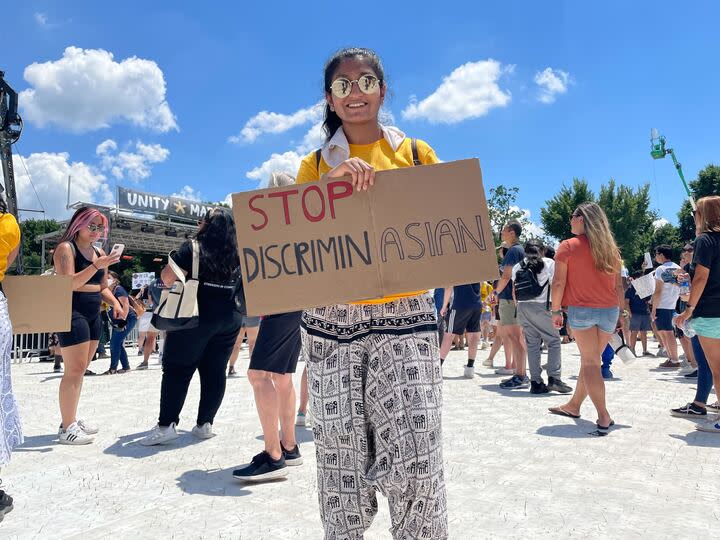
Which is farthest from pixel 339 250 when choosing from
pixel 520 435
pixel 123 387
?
pixel 123 387

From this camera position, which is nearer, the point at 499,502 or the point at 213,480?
the point at 499,502

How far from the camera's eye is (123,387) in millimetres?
7660

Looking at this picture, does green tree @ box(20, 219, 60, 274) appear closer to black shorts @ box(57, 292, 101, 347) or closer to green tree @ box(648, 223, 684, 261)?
black shorts @ box(57, 292, 101, 347)

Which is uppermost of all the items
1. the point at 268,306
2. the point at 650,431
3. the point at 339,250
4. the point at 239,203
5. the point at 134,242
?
the point at 134,242

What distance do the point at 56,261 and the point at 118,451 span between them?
165 cm

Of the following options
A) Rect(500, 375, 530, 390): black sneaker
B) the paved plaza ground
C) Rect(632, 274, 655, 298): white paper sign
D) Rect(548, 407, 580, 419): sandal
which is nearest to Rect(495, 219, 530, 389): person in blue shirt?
Rect(500, 375, 530, 390): black sneaker

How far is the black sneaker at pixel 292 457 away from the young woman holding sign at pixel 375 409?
1.80 m

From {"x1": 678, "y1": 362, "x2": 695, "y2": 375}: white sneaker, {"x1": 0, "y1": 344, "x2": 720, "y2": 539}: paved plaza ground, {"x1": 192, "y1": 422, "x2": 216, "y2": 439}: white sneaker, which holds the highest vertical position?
{"x1": 192, "y1": 422, "x2": 216, "y2": 439}: white sneaker

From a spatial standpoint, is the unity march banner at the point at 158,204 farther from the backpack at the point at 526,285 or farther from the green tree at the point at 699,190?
the green tree at the point at 699,190

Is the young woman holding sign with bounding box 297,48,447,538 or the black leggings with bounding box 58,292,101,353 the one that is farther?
the black leggings with bounding box 58,292,101,353

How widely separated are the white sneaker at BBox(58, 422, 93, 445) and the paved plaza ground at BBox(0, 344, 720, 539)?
0.08 metres

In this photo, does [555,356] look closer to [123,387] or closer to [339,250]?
[339,250]

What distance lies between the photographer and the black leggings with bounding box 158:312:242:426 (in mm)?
4242

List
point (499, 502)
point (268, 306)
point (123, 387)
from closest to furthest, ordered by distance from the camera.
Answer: point (268, 306) < point (499, 502) < point (123, 387)
